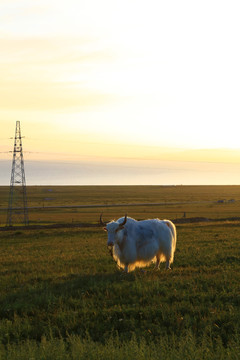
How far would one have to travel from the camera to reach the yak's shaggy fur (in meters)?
14.3

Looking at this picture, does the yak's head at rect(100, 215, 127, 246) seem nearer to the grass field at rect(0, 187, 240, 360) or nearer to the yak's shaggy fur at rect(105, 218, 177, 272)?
the yak's shaggy fur at rect(105, 218, 177, 272)

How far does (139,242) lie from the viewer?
48.5ft

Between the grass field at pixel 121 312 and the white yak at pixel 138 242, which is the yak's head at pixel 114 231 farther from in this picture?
the grass field at pixel 121 312

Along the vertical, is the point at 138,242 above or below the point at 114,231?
below

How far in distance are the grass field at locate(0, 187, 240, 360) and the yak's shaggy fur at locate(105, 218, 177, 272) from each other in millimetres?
456

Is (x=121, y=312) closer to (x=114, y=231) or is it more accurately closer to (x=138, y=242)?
(x=114, y=231)

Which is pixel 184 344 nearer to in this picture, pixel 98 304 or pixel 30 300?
pixel 98 304

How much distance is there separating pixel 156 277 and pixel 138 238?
2.15 metres

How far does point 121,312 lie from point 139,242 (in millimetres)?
5709

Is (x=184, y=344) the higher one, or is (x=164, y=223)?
(x=164, y=223)

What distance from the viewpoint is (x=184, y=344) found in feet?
21.7

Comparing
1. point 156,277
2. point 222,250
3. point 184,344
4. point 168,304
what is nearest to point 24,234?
point 222,250

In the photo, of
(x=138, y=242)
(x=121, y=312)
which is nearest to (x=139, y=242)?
(x=138, y=242)

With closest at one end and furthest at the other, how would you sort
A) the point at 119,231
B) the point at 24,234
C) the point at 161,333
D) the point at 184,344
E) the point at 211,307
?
the point at 184,344 < the point at 161,333 < the point at 211,307 < the point at 119,231 < the point at 24,234
